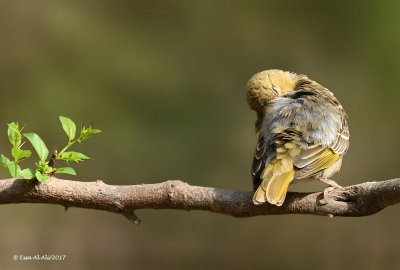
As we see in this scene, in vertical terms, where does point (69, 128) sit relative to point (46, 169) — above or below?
above

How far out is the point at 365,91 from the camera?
6.69 m

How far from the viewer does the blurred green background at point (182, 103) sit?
6.09 m

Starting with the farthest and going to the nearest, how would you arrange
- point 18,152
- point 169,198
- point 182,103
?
point 182,103 < point 169,198 < point 18,152

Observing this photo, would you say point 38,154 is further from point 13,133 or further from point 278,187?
point 278,187

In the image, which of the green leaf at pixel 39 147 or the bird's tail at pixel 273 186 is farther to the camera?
the bird's tail at pixel 273 186

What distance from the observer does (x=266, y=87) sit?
3.64 metres

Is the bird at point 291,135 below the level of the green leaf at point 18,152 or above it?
above

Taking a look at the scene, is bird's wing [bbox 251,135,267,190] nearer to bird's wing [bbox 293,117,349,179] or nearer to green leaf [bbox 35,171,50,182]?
bird's wing [bbox 293,117,349,179]

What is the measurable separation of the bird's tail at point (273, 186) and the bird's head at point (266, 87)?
0.71 m

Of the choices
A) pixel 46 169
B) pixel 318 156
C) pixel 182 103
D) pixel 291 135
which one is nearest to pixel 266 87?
pixel 291 135

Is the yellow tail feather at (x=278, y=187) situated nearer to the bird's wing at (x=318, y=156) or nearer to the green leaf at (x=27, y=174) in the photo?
the bird's wing at (x=318, y=156)

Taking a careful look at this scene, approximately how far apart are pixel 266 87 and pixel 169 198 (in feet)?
4.00

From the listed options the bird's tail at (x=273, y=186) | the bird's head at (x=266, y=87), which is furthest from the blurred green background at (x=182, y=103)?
the bird's tail at (x=273, y=186)

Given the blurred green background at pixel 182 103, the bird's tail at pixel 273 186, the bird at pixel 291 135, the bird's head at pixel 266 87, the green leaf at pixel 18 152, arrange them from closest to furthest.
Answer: the green leaf at pixel 18 152
the bird's tail at pixel 273 186
the bird at pixel 291 135
the bird's head at pixel 266 87
the blurred green background at pixel 182 103
